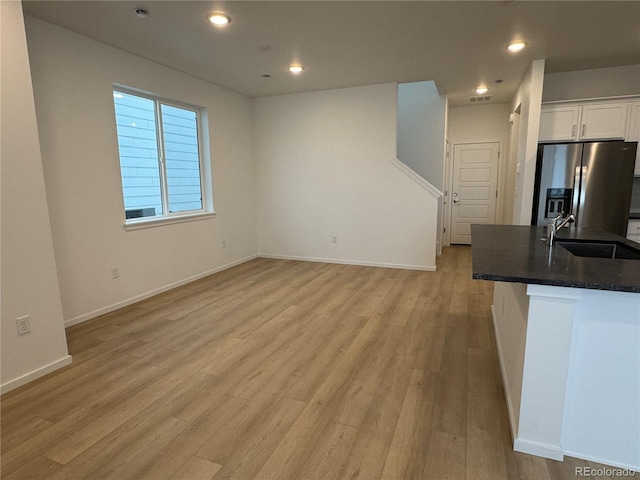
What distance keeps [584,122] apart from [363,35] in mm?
2884

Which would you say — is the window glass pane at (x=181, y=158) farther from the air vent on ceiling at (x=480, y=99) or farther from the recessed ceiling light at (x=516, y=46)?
the air vent on ceiling at (x=480, y=99)

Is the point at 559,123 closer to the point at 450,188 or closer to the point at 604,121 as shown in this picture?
the point at 604,121

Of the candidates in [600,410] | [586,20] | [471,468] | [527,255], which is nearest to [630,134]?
[586,20]

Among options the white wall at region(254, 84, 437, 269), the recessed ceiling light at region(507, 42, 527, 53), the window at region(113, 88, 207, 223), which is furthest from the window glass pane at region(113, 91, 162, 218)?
the recessed ceiling light at region(507, 42, 527, 53)

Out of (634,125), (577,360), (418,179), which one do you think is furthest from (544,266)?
(634,125)

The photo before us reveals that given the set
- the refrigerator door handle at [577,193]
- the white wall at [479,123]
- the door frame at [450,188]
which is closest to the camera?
the refrigerator door handle at [577,193]

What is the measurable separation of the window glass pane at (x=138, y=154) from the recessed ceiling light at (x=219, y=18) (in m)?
1.46

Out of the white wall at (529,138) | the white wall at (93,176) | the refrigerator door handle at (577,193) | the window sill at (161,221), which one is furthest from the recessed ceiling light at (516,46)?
the window sill at (161,221)

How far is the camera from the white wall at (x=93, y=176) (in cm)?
304

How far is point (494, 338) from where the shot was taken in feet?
9.51

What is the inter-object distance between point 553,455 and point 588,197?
3302mm

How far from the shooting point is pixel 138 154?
3938mm

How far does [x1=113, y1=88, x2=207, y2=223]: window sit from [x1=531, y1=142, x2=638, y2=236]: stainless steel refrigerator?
170 inches

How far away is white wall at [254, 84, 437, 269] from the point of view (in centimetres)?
505
